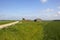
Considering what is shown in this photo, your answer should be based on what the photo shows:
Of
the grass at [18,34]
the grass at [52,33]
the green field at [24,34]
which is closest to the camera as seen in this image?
the grass at [18,34]

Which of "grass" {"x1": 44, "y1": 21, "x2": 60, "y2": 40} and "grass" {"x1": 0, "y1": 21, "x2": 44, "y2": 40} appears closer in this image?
"grass" {"x1": 0, "y1": 21, "x2": 44, "y2": 40}

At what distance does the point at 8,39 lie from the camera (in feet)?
64.4

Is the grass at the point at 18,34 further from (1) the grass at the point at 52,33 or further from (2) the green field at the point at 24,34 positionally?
(1) the grass at the point at 52,33

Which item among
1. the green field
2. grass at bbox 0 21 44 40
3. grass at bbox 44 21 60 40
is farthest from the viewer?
grass at bbox 44 21 60 40

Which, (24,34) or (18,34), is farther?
(24,34)

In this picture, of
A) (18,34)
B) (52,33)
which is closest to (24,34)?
(18,34)

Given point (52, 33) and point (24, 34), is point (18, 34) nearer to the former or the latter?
point (24, 34)

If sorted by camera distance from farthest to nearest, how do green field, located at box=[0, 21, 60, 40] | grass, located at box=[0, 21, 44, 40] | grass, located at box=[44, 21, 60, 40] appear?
grass, located at box=[44, 21, 60, 40] → green field, located at box=[0, 21, 60, 40] → grass, located at box=[0, 21, 44, 40]

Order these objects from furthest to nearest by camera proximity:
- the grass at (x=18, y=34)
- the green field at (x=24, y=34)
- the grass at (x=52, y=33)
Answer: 1. the grass at (x=52, y=33)
2. the green field at (x=24, y=34)
3. the grass at (x=18, y=34)

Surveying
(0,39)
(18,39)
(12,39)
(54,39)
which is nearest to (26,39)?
(18,39)

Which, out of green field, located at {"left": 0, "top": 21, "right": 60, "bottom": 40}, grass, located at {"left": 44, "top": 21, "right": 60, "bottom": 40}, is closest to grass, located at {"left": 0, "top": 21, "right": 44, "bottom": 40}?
green field, located at {"left": 0, "top": 21, "right": 60, "bottom": 40}

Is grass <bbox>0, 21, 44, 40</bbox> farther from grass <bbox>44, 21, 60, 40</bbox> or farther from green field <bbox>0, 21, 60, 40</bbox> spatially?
grass <bbox>44, 21, 60, 40</bbox>

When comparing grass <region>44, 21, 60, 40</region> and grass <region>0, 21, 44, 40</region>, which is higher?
grass <region>0, 21, 44, 40</region>

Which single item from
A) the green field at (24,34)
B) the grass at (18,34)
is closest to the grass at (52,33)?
the green field at (24,34)
